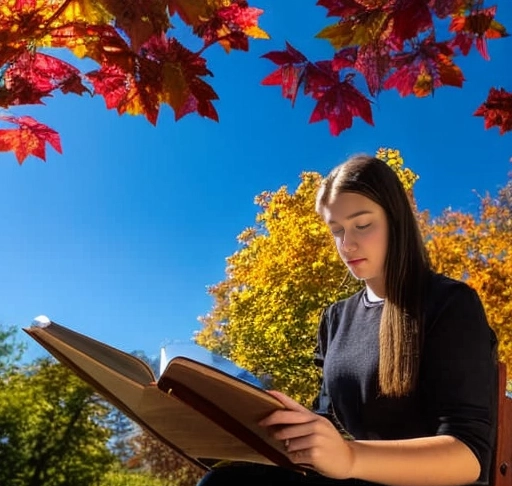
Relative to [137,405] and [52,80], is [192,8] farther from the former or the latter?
[137,405]

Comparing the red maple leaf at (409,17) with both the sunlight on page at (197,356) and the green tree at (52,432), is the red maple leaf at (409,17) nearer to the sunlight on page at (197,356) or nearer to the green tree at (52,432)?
the sunlight on page at (197,356)

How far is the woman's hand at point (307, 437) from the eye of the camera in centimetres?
54

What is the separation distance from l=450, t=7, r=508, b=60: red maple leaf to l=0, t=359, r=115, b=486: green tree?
2.94m

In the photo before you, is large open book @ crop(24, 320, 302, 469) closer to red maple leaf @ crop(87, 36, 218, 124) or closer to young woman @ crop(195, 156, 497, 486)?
young woman @ crop(195, 156, 497, 486)

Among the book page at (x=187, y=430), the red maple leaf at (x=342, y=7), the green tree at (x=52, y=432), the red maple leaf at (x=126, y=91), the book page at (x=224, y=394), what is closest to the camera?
the book page at (x=224, y=394)

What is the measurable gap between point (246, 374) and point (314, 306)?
3697mm

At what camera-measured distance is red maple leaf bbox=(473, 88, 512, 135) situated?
1140 millimetres

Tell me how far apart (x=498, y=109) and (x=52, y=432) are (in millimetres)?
3003

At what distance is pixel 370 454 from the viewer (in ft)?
1.95

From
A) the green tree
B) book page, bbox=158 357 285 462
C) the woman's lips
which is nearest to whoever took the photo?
book page, bbox=158 357 285 462

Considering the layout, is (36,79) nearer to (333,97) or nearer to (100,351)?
(333,97)

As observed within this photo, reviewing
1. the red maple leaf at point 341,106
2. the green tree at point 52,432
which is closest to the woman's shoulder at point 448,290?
the red maple leaf at point 341,106

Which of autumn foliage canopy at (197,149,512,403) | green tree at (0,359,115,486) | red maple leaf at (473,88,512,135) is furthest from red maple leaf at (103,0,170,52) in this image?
autumn foliage canopy at (197,149,512,403)

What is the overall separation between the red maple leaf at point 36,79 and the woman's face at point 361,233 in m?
0.51
